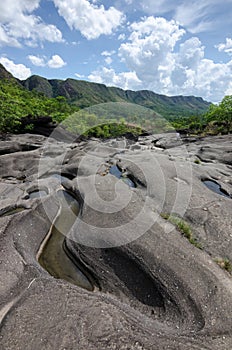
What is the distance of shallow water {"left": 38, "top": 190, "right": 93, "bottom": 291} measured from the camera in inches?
368

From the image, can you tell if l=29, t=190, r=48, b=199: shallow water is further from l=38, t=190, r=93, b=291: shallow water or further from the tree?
the tree

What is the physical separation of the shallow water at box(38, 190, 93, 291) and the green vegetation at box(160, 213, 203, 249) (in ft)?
17.0

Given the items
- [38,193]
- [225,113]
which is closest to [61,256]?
[38,193]

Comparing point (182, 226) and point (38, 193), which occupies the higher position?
point (182, 226)

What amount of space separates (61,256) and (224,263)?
734 centimetres

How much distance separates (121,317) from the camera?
7.01 metres

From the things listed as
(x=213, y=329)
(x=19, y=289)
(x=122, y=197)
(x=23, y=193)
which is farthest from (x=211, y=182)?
(x=19, y=289)

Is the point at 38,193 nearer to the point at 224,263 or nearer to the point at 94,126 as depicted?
the point at 224,263

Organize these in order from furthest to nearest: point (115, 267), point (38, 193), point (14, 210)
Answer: point (38, 193) < point (14, 210) < point (115, 267)

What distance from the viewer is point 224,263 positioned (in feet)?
30.6

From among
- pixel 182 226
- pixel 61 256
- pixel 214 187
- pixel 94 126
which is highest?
pixel 94 126

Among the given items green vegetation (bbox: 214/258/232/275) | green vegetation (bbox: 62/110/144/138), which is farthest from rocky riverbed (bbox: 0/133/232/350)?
green vegetation (bbox: 62/110/144/138)

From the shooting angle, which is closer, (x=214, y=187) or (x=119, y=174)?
(x=214, y=187)

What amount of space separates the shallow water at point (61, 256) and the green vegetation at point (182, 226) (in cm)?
518
